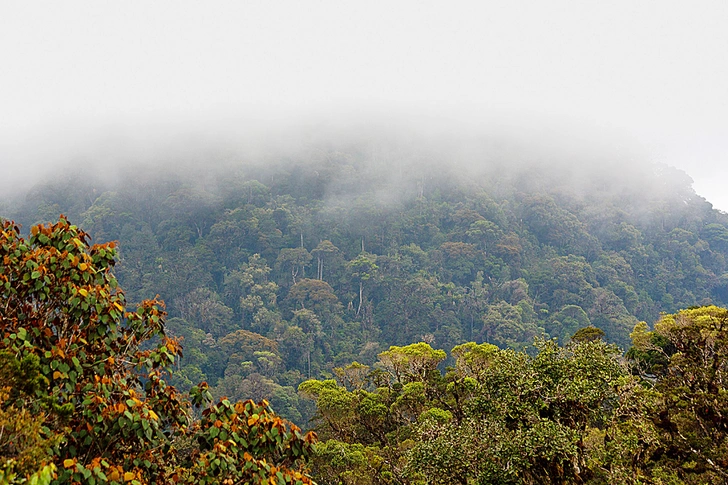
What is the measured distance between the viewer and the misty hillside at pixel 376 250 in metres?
49.6

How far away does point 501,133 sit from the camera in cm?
9750

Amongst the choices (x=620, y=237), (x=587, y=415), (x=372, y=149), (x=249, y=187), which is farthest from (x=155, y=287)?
(x=620, y=237)

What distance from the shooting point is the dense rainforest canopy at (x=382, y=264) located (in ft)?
87.7

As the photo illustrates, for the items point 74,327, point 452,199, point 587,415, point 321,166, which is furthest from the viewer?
point 321,166

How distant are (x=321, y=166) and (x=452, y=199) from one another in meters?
20.9

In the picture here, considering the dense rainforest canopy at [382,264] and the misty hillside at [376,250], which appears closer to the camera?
the dense rainforest canopy at [382,264]

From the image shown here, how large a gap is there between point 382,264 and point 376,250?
200 inches

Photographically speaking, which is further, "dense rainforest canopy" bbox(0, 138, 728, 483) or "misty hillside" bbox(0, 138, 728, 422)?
"misty hillside" bbox(0, 138, 728, 422)

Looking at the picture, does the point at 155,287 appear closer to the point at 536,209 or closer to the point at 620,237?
the point at 536,209

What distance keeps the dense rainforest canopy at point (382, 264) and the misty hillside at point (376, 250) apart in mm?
233

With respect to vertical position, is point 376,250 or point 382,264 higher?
point 376,250

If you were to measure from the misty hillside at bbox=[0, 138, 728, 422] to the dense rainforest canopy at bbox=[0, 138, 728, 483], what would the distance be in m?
0.23

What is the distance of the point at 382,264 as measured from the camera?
59.2 meters

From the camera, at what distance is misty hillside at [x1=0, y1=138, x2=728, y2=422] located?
4956 cm
